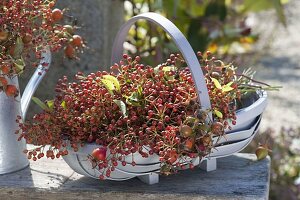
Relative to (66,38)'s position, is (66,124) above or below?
below

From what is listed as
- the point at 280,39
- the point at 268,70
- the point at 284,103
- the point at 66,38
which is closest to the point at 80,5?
the point at 66,38

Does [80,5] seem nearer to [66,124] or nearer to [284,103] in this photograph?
[66,124]

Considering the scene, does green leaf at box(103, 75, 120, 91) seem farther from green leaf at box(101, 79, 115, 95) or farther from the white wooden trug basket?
the white wooden trug basket

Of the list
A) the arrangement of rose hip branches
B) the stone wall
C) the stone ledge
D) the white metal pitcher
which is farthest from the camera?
the stone wall

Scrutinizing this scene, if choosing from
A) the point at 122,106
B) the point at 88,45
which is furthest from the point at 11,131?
the point at 88,45

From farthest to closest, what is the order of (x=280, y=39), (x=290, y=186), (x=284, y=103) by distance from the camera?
(x=280, y=39)
(x=284, y=103)
(x=290, y=186)

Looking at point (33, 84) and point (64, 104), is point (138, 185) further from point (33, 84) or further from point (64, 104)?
point (33, 84)

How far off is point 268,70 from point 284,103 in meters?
0.52

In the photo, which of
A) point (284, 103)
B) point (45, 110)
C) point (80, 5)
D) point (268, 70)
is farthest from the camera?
point (268, 70)

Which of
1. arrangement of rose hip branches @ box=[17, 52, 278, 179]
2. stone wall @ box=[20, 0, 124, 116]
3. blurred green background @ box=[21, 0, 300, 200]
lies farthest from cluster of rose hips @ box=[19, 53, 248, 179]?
stone wall @ box=[20, 0, 124, 116]

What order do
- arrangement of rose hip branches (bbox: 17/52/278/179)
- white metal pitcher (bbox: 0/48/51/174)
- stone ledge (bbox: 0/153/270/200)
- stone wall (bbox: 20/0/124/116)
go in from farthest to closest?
stone wall (bbox: 20/0/124/116) → white metal pitcher (bbox: 0/48/51/174) → stone ledge (bbox: 0/153/270/200) → arrangement of rose hip branches (bbox: 17/52/278/179)

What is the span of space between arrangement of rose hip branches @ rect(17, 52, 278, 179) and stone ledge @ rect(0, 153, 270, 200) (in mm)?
60

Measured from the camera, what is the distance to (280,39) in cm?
515

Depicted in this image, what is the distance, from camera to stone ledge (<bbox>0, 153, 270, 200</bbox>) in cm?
146
